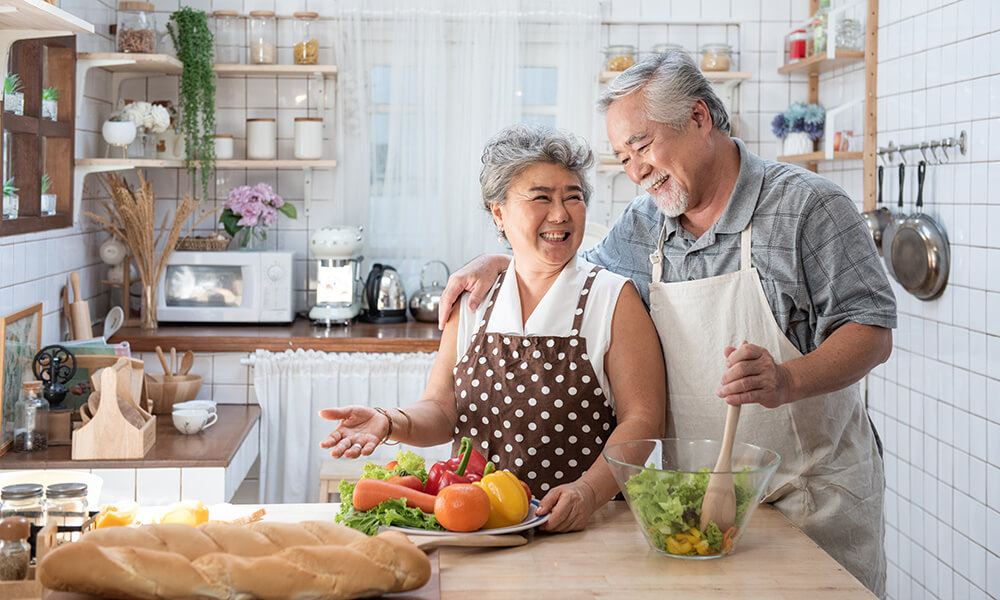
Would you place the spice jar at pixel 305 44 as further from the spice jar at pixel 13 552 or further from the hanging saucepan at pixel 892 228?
the spice jar at pixel 13 552

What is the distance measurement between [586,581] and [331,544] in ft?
1.13

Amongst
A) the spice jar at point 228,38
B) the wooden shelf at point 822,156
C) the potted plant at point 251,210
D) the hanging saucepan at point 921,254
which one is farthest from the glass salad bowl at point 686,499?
the spice jar at point 228,38

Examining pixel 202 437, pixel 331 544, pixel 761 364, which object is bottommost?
pixel 202 437

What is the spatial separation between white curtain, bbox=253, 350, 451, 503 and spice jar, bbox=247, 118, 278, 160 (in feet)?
3.10

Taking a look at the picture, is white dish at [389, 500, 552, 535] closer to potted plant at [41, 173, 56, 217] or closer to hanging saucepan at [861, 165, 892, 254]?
hanging saucepan at [861, 165, 892, 254]

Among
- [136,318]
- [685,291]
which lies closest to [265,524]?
[685,291]

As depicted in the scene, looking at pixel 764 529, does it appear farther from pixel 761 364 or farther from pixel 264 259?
pixel 264 259

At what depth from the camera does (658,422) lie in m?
1.74

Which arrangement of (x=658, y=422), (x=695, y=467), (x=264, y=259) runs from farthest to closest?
(x=264, y=259) < (x=658, y=422) < (x=695, y=467)

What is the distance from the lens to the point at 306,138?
4078mm

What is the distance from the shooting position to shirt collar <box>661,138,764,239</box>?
1.79 metres

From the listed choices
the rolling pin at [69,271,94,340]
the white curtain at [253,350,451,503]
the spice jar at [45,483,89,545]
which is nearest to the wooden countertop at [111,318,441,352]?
the white curtain at [253,350,451,503]

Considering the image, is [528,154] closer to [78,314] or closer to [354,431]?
[354,431]

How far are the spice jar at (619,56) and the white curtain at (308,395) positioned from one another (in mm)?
1478
